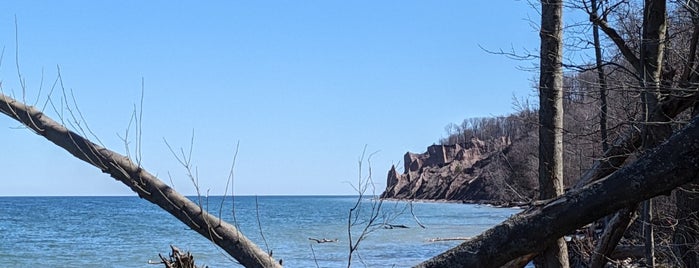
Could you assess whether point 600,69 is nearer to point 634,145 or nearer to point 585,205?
point 634,145

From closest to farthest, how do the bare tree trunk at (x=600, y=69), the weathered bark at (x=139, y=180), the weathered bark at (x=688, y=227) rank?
the weathered bark at (x=139, y=180), the bare tree trunk at (x=600, y=69), the weathered bark at (x=688, y=227)

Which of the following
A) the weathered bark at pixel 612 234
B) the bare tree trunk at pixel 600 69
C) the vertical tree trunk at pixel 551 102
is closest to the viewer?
the vertical tree trunk at pixel 551 102

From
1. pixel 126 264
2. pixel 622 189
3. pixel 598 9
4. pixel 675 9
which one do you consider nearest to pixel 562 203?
pixel 622 189

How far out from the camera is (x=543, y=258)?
548cm

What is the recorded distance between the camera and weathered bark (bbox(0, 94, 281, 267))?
4.60 meters

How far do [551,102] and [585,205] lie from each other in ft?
7.30

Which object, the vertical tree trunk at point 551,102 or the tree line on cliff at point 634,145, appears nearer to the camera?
the tree line on cliff at point 634,145

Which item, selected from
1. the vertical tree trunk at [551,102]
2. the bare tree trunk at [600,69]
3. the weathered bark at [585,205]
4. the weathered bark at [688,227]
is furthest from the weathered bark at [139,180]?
the weathered bark at [688,227]

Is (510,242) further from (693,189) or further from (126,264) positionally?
(126,264)

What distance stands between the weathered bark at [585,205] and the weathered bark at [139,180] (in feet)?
3.37

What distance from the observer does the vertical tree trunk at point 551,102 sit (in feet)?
20.2

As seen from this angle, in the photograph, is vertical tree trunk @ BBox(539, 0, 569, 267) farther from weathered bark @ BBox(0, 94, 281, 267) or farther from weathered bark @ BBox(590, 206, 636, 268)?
weathered bark @ BBox(0, 94, 281, 267)

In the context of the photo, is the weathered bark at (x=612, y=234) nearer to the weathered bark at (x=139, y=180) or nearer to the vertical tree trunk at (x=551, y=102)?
the vertical tree trunk at (x=551, y=102)

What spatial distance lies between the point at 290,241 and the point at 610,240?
34.8m
